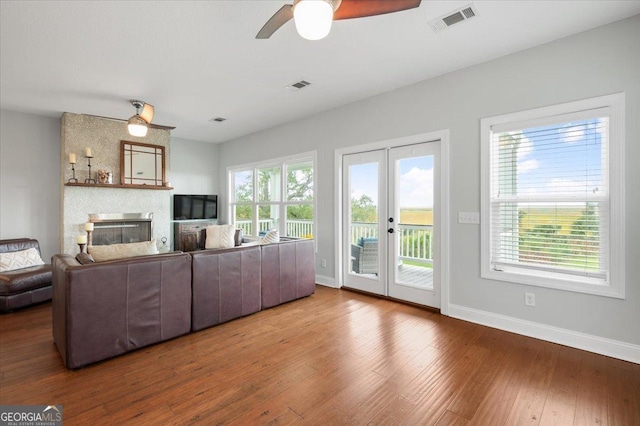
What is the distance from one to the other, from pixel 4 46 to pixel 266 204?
4011 mm

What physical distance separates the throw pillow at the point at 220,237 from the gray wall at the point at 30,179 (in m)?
2.73

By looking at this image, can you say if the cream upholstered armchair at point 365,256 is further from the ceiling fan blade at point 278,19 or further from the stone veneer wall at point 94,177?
the stone veneer wall at point 94,177

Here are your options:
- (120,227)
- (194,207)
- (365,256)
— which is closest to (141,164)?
(120,227)

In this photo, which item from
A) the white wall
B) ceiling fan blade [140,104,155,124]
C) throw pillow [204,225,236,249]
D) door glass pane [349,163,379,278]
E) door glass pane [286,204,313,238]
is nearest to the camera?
ceiling fan blade [140,104,155,124]

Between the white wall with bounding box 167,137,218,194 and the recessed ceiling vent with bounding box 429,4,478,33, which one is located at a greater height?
the recessed ceiling vent with bounding box 429,4,478,33

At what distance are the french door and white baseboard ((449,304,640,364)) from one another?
41 centimetres

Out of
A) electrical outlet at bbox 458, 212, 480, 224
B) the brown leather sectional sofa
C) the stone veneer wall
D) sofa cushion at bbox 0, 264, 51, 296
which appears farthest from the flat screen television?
electrical outlet at bbox 458, 212, 480, 224

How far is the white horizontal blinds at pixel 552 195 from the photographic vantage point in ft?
8.46

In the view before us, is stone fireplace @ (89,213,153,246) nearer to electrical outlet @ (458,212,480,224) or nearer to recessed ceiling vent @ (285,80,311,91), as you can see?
recessed ceiling vent @ (285,80,311,91)

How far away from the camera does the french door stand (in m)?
3.64

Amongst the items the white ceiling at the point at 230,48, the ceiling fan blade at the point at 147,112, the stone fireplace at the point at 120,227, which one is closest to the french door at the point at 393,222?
the white ceiling at the point at 230,48

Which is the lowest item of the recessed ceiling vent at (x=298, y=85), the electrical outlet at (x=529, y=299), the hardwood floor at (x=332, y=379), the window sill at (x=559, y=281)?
the hardwood floor at (x=332, y=379)

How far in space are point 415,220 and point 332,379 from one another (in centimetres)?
228

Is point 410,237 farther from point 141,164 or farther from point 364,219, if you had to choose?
point 141,164
